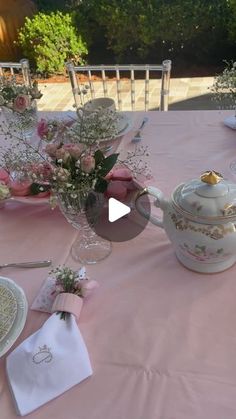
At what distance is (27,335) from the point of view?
0.74 metres

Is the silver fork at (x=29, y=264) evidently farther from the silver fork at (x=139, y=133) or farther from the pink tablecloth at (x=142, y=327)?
the silver fork at (x=139, y=133)

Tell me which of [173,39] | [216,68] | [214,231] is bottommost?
[216,68]

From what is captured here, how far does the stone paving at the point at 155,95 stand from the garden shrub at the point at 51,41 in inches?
11.2

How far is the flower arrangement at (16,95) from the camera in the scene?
118 centimetres

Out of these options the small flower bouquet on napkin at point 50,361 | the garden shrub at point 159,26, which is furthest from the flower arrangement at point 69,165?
the garden shrub at point 159,26

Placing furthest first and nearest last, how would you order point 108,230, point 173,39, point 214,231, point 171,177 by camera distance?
1. point 173,39
2. point 171,177
3. point 108,230
4. point 214,231

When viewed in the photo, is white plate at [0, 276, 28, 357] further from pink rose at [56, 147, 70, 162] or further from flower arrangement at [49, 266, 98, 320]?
pink rose at [56, 147, 70, 162]

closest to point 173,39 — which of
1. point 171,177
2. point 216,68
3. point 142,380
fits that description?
point 216,68

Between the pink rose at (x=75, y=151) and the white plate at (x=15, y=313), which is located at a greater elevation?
the pink rose at (x=75, y=151)

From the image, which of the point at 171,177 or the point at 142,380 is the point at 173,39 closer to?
the point at 171,177

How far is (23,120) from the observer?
52.1 inches

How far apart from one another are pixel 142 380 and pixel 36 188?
1.80ft

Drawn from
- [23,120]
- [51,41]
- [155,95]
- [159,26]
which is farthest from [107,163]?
[51,41]
